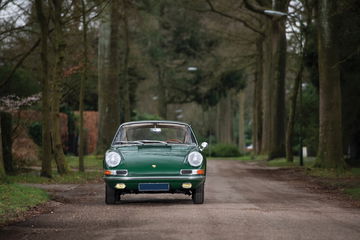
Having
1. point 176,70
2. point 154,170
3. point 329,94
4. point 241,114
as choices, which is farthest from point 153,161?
point 241,114

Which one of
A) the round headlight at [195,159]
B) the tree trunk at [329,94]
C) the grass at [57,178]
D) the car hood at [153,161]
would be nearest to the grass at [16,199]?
the car hood at [153,161]

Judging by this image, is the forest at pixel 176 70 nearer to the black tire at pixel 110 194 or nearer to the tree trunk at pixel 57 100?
the tree trunk at pixel 57 100

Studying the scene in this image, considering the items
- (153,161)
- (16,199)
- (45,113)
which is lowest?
(16,199)

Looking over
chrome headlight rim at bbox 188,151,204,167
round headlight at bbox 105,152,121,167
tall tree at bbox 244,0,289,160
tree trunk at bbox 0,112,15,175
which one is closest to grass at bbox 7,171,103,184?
tree trunk at bbox 0,112,15,175

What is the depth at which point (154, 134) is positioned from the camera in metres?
14.7

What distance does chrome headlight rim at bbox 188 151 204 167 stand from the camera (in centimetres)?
1354

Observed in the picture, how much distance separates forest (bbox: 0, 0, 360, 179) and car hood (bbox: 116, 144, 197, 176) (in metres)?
1.64

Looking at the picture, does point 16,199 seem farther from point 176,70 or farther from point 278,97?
point 176,70

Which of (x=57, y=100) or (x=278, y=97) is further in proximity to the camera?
(x=278, y=97)

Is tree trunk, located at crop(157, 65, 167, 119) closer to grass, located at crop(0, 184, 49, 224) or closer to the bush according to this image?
the bush

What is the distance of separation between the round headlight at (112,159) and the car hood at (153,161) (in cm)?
9

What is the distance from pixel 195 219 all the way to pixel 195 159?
8.97ft

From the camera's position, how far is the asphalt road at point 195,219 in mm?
9414

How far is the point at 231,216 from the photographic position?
11414mm
